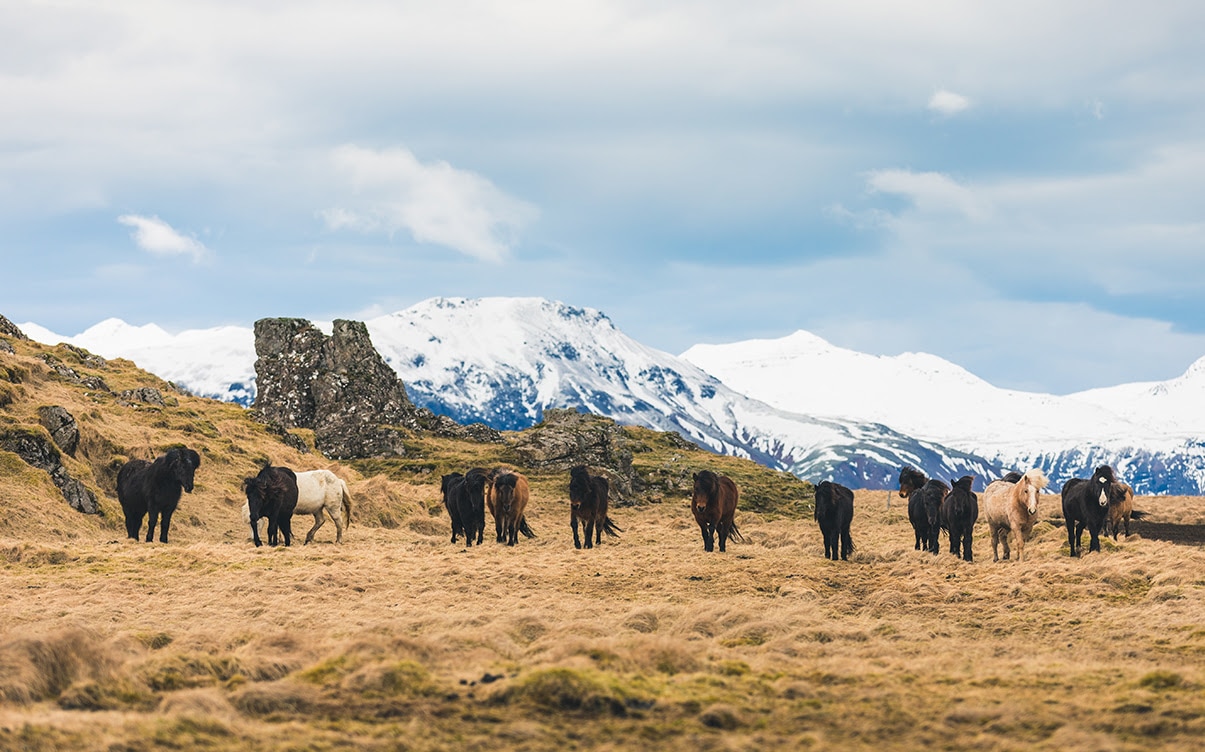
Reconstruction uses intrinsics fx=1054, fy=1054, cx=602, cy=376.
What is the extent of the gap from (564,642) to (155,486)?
17.5 meters

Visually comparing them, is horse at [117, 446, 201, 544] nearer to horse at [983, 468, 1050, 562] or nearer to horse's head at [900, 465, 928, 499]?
horse at [983, 468, 1050, 562]

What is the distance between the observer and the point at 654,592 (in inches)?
790

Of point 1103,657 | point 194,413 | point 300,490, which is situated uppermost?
point 194,413

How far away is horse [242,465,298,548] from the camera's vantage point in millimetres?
27875

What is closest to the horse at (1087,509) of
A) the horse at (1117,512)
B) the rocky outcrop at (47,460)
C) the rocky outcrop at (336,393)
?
the horse at (1117,512)

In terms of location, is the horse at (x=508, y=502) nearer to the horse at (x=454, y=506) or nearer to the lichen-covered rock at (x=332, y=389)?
the horse at (x=454, y=506)

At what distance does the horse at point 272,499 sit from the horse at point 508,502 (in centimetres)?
580

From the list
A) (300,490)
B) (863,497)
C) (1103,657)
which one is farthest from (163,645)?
(863,497)

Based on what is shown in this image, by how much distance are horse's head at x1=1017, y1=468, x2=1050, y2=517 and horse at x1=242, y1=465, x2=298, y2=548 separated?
746 inches

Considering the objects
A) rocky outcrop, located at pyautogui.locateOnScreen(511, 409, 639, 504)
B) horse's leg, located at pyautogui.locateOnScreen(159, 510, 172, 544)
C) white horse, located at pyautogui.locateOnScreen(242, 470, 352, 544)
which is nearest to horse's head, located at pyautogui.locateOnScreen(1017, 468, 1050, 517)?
white horse, located at pyautogui.locateOnScreen(242, 470, 352, 544)

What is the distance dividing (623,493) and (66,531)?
85.6ft

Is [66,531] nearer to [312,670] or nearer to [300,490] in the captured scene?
[300,490]

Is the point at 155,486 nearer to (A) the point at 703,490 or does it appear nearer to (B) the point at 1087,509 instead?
(A) the point at 703,490

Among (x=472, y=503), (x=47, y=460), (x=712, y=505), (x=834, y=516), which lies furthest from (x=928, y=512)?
(x=47, y=460)
